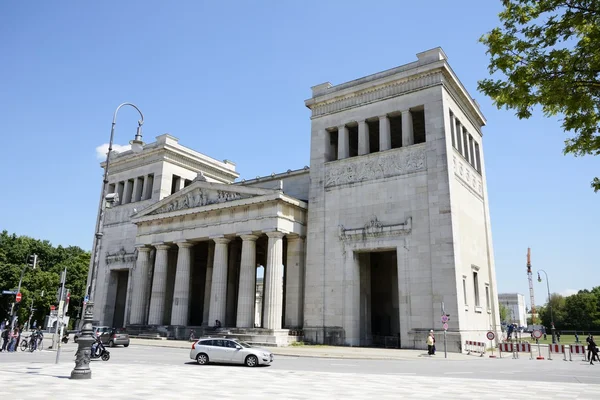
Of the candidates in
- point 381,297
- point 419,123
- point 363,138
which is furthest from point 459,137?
point 381,297

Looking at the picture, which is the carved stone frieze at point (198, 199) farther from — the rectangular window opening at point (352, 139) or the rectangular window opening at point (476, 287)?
the rectangular window opening at point (476, 287)

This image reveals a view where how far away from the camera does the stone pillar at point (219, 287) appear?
4303 centimetres

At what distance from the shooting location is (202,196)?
153 feet

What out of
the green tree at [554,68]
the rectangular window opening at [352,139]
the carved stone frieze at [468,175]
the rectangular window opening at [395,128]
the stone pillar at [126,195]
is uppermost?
the rectangular window opening at [395,128]

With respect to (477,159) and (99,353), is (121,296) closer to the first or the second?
(99,353)

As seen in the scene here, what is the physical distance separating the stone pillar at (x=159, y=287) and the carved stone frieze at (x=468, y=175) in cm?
3058

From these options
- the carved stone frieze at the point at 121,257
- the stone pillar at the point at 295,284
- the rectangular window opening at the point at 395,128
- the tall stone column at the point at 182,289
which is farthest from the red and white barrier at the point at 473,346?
the carved stone frieze at the point at 121,257

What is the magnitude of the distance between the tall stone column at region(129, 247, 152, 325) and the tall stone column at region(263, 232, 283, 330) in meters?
16.7

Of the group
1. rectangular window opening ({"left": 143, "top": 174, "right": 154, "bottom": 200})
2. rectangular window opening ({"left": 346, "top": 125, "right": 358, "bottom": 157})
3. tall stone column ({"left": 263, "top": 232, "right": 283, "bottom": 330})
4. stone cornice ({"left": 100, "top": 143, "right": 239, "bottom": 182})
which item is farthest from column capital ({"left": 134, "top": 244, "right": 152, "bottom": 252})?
rectangular window opening ({"left": 346, "top": 125, "right": 358, "bottom": 157})

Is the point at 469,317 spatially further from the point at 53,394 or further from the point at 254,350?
the point at 53,394

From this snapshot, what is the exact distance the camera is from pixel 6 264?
69250mm

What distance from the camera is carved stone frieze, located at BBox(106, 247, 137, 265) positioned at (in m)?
54.9

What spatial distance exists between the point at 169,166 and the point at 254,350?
1561 inches

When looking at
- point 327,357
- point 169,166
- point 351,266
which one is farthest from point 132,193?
point 327,357
